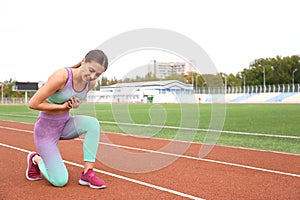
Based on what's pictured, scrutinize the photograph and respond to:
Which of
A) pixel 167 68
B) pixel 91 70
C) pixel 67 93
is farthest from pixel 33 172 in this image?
pixel 167 68

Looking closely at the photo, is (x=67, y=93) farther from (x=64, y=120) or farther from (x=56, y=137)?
(x=56, y=137)

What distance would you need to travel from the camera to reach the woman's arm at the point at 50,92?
4223 millimetres

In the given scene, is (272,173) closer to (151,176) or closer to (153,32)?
(151,176)

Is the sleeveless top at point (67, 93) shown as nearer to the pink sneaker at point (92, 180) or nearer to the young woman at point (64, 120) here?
the young woman at point (64, 120)

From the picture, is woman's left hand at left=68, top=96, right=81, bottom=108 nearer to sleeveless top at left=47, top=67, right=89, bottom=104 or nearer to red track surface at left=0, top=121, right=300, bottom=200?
sleeveless top at left=47, top=67, right=89, bottom=104

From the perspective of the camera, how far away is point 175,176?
17.5 ft

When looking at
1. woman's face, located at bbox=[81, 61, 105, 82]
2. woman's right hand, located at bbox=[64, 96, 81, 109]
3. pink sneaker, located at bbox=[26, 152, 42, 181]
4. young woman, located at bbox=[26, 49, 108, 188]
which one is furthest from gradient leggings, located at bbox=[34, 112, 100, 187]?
woman's face, located at bbox=[81, 61, 105, 82]

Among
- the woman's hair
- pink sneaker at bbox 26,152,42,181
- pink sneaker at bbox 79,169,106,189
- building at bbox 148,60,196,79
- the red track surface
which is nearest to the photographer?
the woman's hair

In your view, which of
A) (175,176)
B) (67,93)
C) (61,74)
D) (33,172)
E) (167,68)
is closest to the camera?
(61,74)

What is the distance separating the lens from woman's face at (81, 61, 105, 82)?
13.7ft

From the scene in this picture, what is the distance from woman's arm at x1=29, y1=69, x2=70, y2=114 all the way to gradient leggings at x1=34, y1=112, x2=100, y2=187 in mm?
364

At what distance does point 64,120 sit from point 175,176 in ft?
5.77

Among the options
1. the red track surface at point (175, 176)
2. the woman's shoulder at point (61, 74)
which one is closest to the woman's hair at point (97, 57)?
the woman's shoulder at point (61, 74)

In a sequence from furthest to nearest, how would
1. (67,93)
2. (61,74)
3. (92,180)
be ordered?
(92,180)
(67,93)
(61,74)
